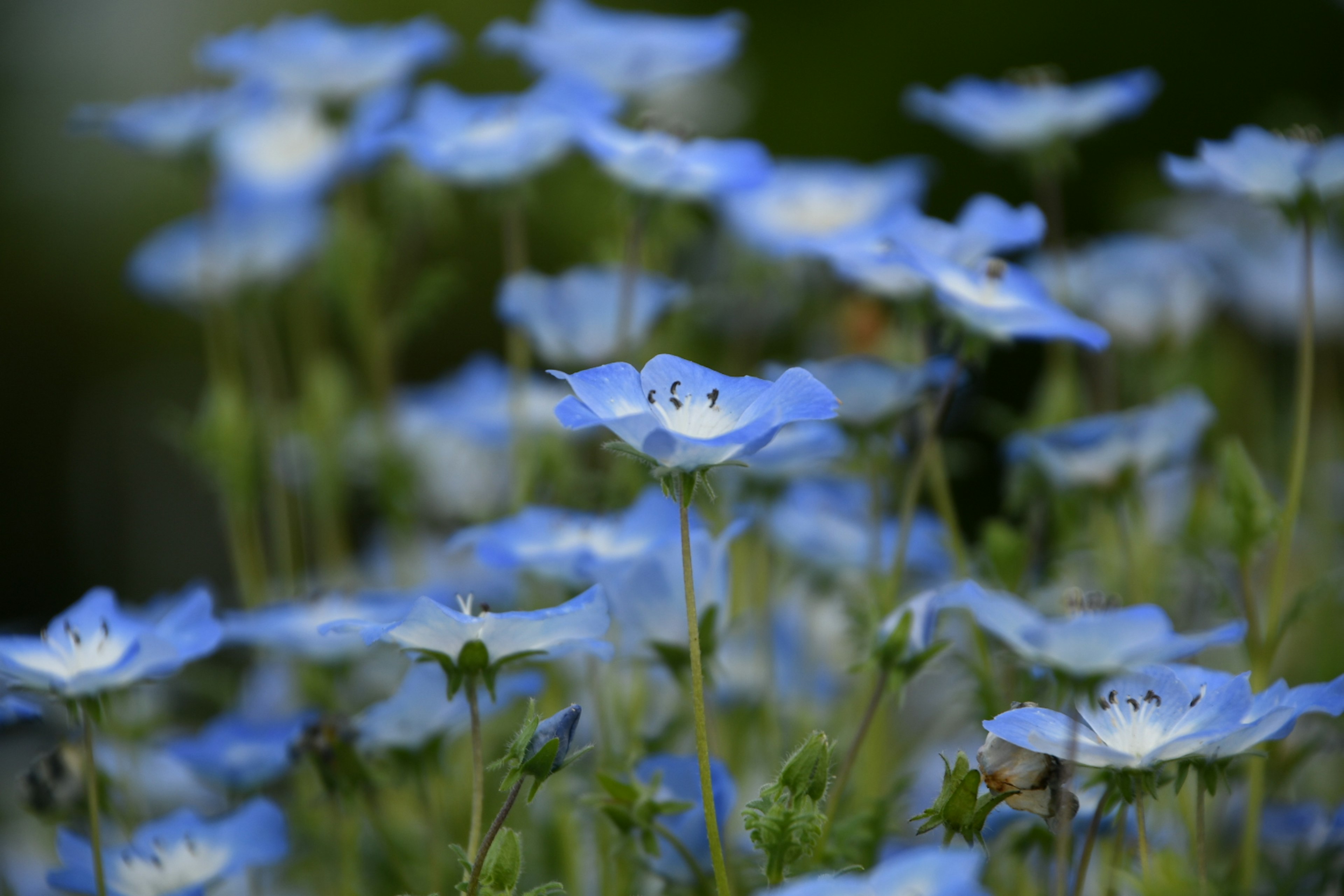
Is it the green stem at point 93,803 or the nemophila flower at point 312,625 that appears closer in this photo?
the green stem at point 93,803

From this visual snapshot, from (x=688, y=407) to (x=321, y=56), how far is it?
828 mm

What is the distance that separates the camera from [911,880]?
552 millimetres

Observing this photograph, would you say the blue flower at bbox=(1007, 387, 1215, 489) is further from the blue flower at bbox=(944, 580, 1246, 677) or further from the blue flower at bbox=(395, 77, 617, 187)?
the blue flower at bbox=(395, 77, 617, 187)

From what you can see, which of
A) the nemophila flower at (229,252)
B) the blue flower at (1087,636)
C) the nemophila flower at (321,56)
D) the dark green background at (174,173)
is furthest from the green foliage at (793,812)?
the dark green background at (174,173)

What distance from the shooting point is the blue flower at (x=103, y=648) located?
0.78 meters

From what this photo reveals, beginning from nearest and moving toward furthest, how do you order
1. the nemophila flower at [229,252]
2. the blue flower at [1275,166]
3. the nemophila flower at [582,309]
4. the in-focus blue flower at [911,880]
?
the in-focus blue flower at [911,880] → the blue flower at [1275,166] → the nemophila flower at [582,309] → the nemophila flower at [229,252]

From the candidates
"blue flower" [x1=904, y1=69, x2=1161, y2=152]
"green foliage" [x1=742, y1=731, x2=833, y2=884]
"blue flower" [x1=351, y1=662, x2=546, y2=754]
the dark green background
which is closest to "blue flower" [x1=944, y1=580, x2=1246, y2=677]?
"green foliage" [x1=742, y1=731, x2=833, y2=884]

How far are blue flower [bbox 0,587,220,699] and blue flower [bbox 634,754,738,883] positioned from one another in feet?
1.06

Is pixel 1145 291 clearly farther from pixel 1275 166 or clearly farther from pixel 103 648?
pixel 103 648

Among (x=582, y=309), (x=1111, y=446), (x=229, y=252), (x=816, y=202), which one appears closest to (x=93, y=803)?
(x=582, y=309)

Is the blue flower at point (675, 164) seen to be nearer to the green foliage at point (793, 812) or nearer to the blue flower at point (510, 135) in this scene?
the blue flower at point (510, 135)

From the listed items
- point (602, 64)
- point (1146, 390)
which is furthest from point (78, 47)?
point (1146, 390)

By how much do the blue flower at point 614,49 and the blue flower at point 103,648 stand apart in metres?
0.66

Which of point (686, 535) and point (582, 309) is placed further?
point (582, 309)
